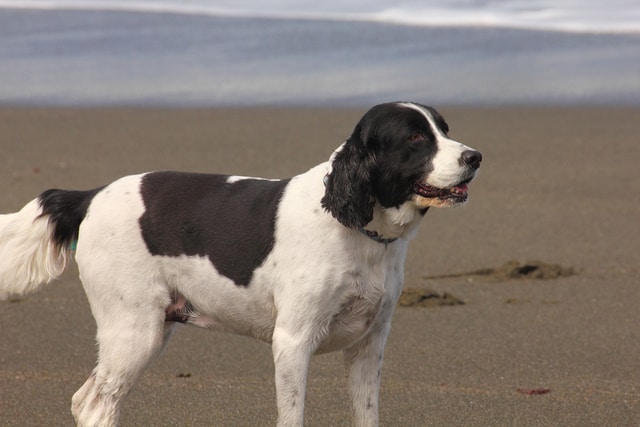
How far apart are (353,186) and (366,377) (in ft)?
3.04

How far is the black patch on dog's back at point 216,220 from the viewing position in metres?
4.61

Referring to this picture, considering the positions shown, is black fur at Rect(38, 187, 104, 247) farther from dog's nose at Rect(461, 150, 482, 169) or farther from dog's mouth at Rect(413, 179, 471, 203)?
dog's nose at Rect(461, 150, 482, 169)

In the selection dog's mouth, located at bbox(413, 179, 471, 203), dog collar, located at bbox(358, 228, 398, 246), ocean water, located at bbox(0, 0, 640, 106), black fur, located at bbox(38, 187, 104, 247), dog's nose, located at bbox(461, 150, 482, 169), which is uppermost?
dog's nose, located at bbox(461, 150, 482, 169)

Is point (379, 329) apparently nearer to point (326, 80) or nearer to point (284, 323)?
point (284, 323)

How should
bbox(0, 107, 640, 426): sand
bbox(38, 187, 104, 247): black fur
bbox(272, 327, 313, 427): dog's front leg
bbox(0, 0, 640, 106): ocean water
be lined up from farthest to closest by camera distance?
bbox(0, 0, 640, 106): ocean water, bbox(0, 107, 640, 426): sand, bbox(38, 187, 104, 247): black fur, bbox(272, 327, 313, 427): dog's front leg

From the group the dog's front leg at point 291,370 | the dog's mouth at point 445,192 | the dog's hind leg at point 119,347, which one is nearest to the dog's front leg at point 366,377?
the dog's front leg at point 291,370

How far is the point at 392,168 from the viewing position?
434 cm

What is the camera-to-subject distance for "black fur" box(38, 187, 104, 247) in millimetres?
4992

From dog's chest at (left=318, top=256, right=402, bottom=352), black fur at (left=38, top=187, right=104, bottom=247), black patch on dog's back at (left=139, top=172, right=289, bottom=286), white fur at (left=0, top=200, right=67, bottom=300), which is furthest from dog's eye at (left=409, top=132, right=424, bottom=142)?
white fur at (left=0, top=200, right=67, bottom=300)

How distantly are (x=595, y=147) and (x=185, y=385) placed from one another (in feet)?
20.2

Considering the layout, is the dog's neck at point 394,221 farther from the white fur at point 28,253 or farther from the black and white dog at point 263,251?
the white fur at point 28,253

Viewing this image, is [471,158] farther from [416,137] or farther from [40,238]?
[40,238]

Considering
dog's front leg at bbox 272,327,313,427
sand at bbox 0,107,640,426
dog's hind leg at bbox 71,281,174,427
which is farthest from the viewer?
sand at bbox 0,107,640,426

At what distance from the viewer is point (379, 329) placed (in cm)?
470
